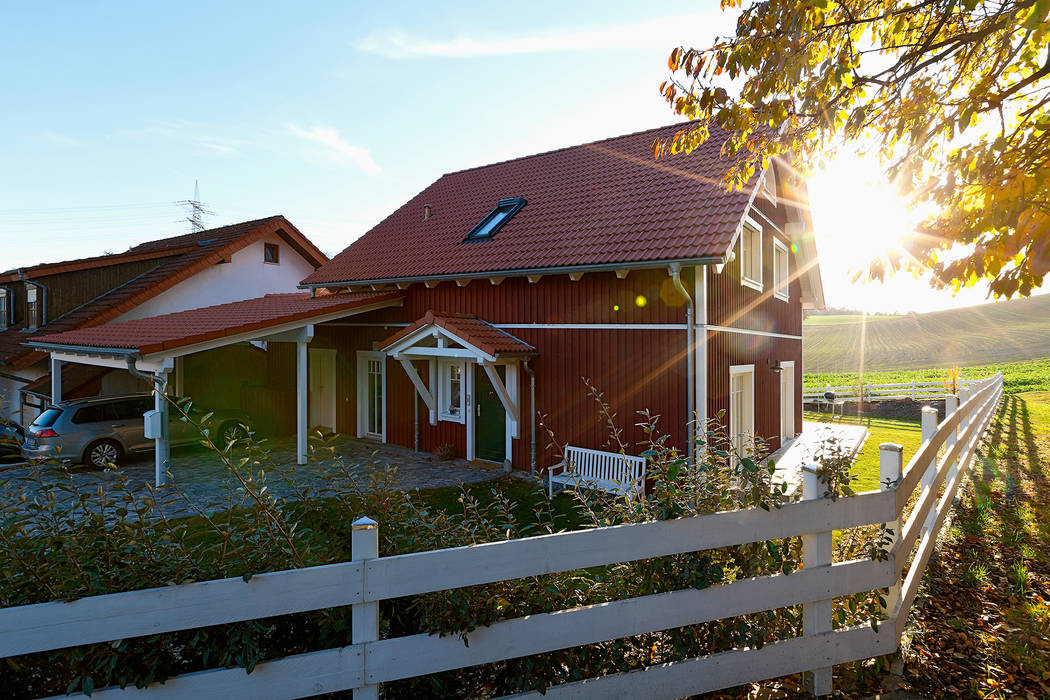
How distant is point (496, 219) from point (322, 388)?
688cm

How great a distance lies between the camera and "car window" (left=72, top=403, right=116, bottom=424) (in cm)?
1082

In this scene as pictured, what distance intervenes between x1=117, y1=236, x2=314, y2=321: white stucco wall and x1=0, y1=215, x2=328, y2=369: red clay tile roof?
31 cm

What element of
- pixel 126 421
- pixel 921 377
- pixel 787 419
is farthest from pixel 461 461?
pixel 921 377

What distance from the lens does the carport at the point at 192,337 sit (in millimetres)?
9484

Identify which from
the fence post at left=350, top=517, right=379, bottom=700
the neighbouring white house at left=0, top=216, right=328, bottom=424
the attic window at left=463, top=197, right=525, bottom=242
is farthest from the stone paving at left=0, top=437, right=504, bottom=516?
the fence post at left=350, top=517, right=379, bottom=700

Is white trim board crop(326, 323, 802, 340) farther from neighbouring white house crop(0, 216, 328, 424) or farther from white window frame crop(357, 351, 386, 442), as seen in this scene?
neighbouring white house crop(0, 216, 328, 424)

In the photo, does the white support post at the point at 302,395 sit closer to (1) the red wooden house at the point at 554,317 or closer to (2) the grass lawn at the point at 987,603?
(1) the red wooden house at the point at 554,317

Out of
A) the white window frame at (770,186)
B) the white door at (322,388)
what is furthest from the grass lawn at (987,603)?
the white door at (322,388)

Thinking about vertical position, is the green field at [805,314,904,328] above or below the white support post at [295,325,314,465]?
above

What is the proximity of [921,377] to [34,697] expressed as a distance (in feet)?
132

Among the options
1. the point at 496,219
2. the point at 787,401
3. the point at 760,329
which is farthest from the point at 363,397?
the point at 787,401

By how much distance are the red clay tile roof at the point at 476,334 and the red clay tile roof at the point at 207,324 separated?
183 centimetres

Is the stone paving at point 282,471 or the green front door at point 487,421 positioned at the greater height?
the green front door at point 487,421

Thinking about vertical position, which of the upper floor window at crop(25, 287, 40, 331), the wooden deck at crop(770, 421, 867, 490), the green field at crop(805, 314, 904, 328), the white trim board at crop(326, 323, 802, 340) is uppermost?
the green field at crop(805, 314, 904, 328)
